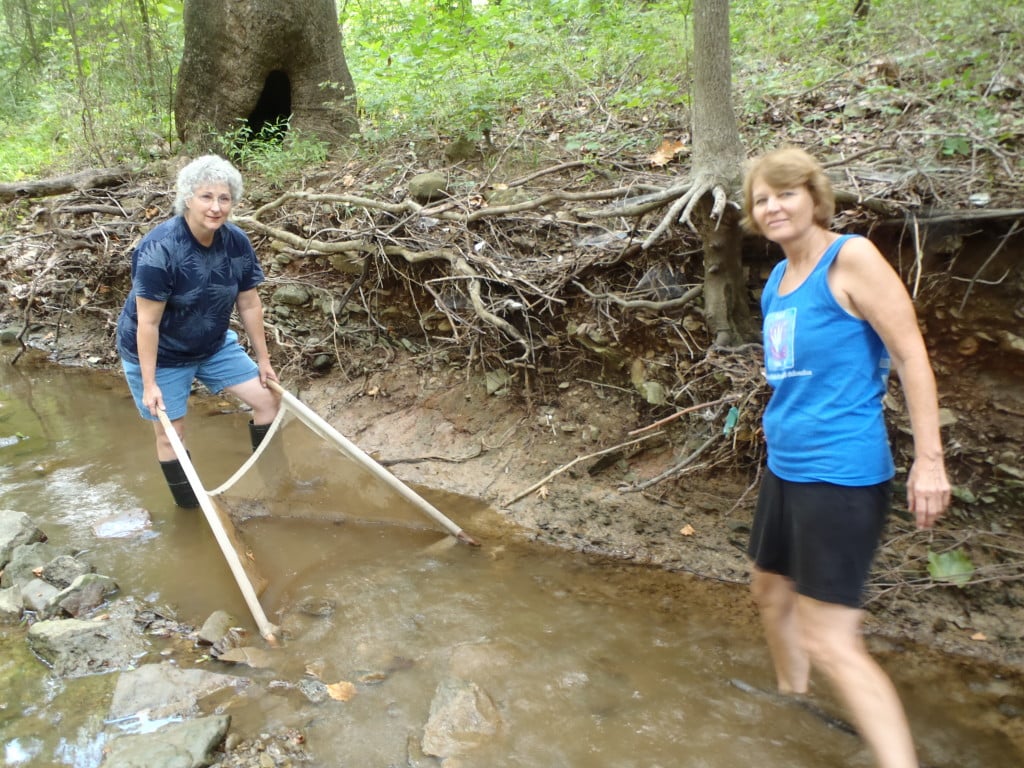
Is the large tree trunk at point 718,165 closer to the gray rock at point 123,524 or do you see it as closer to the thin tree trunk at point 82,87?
the gray rock at point 123,524

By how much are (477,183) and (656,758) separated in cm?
389

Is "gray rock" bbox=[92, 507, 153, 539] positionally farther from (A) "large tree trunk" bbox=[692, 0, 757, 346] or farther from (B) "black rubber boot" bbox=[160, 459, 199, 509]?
(A) "large tree trunk" bbox=[692, 0, 757, 346]

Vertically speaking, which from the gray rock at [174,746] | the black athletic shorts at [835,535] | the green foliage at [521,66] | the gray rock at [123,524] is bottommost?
the gray rock at [174,746]

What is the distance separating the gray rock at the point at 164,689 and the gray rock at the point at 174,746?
135mm

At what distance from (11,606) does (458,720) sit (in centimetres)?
224

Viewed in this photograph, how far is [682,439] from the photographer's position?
146 inches

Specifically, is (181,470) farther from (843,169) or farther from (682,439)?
(843,169)

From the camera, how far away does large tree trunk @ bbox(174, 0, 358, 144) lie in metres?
6.71

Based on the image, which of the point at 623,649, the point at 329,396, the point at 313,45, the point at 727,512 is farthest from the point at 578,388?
the point at 313,45

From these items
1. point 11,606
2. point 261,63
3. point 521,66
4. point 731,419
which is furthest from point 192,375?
point 261,63

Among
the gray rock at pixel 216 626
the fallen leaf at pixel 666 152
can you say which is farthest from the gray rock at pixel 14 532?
the fallen leaf at pixel 666 152

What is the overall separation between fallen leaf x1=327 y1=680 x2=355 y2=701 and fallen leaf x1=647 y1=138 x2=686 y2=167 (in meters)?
3.38

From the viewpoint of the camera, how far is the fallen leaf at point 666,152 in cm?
432

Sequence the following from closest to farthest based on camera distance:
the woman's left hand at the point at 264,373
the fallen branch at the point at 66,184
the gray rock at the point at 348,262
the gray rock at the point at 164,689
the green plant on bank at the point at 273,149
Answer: the gray rock at the point at 164,689
the woman's left hand at the point at 264,373
the gray rock at the point at 348,262
the green plant on bank at the point at 273,149
the fallen branch at the point at 66,184
